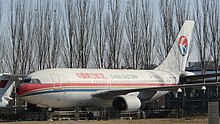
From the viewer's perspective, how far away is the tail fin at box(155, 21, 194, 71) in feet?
183

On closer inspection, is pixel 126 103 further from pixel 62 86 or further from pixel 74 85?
pixel 62 86

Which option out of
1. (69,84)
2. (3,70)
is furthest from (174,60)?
(3,70)

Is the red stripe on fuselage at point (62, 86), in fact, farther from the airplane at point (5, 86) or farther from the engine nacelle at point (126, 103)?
the airplane at point (5, 86)

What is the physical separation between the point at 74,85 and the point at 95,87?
2.29 meters

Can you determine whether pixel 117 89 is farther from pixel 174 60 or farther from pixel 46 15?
pixel 46 15

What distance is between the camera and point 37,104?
143 feet

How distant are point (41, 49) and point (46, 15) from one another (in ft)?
13.2

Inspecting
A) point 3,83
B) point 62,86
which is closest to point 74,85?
point 62,86

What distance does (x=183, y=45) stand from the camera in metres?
56.4

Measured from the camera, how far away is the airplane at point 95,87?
42.7 m

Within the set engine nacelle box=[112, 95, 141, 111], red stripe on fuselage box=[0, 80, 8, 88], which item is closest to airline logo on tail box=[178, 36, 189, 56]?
engine nacelle box=[112, 95, 141, 111]

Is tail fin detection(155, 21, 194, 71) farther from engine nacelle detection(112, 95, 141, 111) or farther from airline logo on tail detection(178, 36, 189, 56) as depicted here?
engine nacelle detection(112, 95, 141, 111)

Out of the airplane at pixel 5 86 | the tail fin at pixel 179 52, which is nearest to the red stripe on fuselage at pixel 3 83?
the airplane at pixel 5 86

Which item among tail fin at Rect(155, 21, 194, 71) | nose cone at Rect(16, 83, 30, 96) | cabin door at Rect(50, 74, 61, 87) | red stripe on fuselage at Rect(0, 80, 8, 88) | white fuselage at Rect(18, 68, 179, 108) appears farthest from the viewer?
tail fin at Rect(155, 21, 194, 71)
